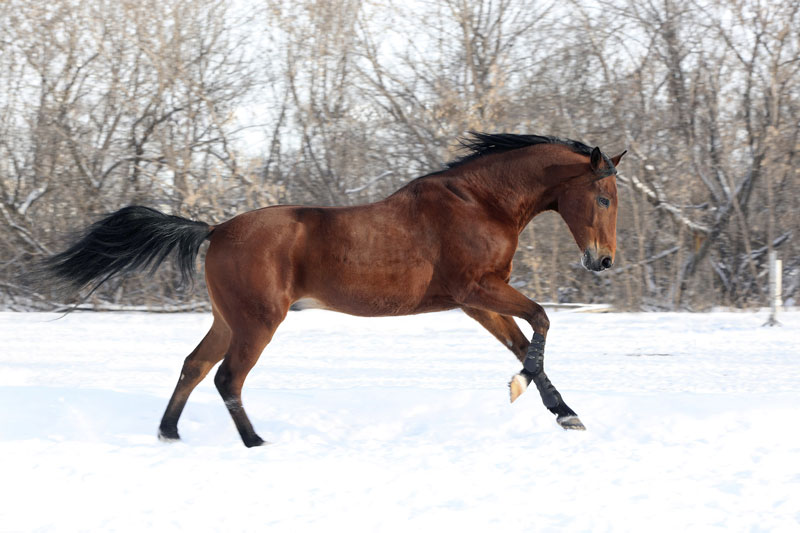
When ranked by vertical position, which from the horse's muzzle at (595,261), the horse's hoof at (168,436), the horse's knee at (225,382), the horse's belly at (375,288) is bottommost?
the horse's hoof at (168,436)

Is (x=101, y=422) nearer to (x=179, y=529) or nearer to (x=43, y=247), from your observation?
(x=179, y=529)

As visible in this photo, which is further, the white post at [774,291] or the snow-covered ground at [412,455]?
the white post at [774,291]

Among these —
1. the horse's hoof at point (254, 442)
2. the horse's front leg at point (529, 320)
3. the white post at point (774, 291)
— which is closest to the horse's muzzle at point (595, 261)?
the horse's front leg at point (529, 320)

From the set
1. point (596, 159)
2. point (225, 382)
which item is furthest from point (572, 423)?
point (225, 382)

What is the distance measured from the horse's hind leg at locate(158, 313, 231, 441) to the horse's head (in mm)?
2043

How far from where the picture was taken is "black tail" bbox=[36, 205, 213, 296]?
192 inches

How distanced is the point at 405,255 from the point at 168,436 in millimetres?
1629

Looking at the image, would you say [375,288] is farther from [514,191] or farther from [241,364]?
[514,191]

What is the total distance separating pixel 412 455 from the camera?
4.11m

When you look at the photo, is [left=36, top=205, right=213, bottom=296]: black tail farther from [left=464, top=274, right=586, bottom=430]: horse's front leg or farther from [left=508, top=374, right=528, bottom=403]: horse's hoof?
[left=508, top=374, right=528, bottom=403]: horse's hoof

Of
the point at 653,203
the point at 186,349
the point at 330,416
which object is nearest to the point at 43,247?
the point at 186,349

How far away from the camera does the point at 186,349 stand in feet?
32.2

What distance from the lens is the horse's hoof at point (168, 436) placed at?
15.1ft

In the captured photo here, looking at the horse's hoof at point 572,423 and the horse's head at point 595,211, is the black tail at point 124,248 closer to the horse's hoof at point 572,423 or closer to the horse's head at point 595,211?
the horse's head at point 595,211
